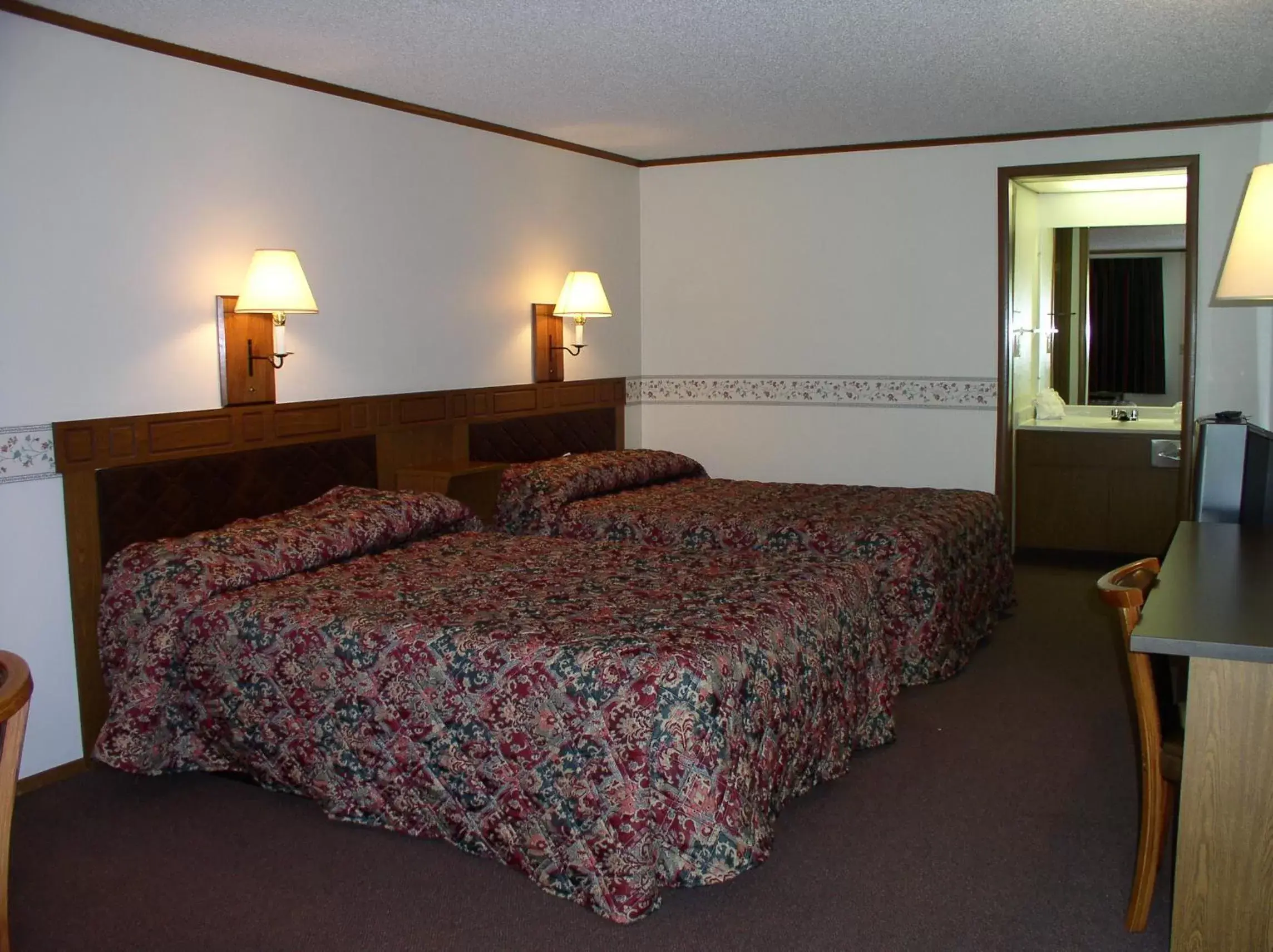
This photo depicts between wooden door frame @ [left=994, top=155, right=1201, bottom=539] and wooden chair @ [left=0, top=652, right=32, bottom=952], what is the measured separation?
15.0 ft

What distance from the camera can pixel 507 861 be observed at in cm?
272

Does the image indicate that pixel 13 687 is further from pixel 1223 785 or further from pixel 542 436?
pixel 542 436

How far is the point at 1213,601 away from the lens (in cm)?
234

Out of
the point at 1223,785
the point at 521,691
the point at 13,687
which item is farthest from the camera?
the point at 521,691

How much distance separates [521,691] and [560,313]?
302 centimetres

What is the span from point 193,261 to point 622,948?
8.37ft

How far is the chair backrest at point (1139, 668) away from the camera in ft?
7.44

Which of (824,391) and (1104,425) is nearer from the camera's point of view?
(824,391)

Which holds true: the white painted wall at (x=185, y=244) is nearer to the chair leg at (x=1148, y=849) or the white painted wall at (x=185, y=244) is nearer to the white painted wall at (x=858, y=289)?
the white painted wall at (x=858, y=289)

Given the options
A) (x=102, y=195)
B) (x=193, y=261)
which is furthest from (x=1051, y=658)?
(x=102, y=195)

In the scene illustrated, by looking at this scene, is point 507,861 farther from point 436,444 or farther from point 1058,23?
point 1058,23

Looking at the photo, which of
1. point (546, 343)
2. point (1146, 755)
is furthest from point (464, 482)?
point (1146, 755)

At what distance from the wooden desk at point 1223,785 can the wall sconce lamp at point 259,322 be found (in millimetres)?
2788

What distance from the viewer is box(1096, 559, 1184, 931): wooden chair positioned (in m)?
2.28
